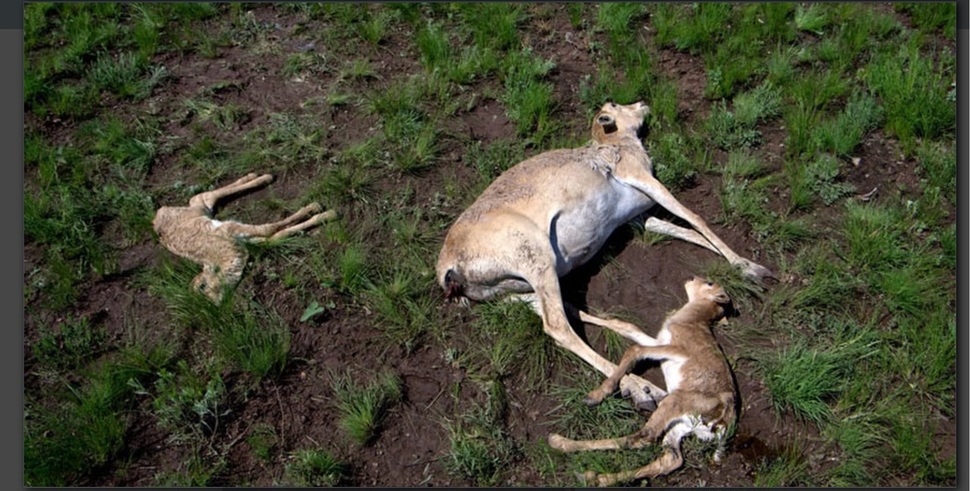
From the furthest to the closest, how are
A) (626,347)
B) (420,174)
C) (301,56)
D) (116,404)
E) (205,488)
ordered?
(301,56) < (420,174) < (626,347) < (116,404) < (205,488)

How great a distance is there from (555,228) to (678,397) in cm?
137

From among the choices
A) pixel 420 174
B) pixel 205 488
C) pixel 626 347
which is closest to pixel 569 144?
pixel 420 174

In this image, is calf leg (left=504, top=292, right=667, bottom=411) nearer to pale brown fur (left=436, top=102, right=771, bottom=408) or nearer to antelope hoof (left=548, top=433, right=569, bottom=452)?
pale brown fur (left=436, top=102, right=771, bottom=408)

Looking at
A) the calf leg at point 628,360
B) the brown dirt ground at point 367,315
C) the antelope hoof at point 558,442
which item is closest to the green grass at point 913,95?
the brown dirt ground at point 367,315

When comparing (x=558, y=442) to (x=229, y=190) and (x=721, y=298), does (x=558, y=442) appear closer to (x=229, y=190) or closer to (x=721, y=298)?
(x=721, y=298)

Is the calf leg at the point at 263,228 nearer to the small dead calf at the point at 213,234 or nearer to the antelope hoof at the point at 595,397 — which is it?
the small dead calf at the point at 213,234

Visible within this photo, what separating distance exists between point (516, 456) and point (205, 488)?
1.72 meters

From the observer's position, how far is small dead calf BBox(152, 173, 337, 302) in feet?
17.3

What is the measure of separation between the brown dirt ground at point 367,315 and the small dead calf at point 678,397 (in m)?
0.16

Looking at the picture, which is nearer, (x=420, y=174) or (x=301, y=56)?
(x=420, y=174)

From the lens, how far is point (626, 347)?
16.0ft

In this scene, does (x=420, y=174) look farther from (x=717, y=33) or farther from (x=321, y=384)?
(x=717, y=33)

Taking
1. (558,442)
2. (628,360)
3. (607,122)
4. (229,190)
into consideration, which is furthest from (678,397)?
(229,190)

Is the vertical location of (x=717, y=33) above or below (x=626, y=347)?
above
